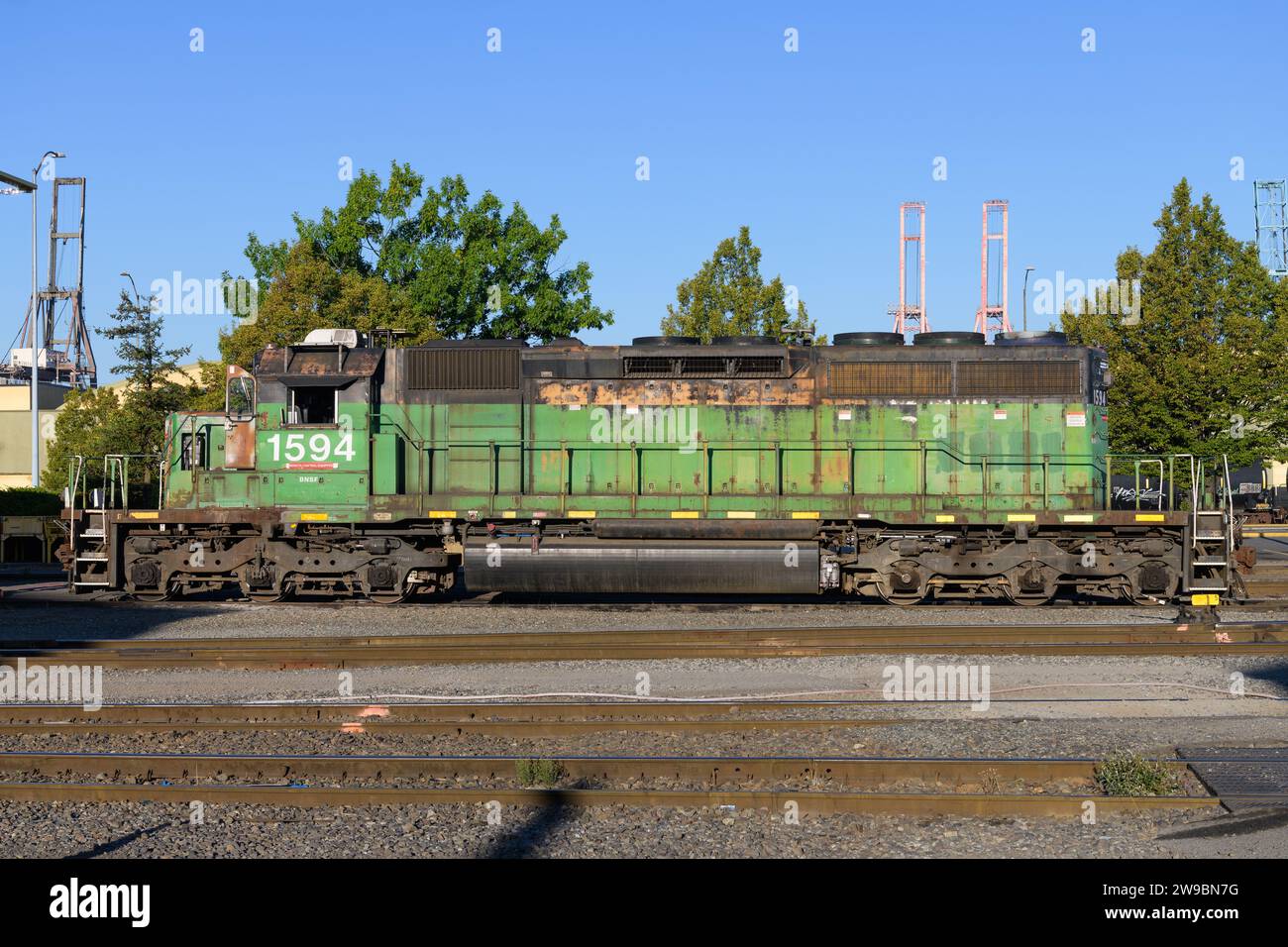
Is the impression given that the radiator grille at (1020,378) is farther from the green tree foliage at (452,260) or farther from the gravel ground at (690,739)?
the green tree foliage at (452,260)

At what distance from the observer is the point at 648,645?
1287 cm

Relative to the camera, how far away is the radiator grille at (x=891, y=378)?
56.2 feet

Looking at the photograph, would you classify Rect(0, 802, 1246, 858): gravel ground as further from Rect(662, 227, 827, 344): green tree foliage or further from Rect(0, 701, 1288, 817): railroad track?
Rect(662, 227, 827, 344): green tree foliage

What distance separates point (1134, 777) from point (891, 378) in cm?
1031

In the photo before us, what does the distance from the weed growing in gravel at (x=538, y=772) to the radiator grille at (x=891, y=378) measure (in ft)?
34.2

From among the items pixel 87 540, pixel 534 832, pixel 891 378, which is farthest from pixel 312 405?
pixel 534 832

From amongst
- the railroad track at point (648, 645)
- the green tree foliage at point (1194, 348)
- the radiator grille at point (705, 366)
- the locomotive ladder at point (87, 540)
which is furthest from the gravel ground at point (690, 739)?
the green tree foliage at point (1194, 348)

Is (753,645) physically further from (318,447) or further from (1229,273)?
(1229,273)

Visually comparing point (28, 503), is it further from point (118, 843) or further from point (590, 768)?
point (590, 768)

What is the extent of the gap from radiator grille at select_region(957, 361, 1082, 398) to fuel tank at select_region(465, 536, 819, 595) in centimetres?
350

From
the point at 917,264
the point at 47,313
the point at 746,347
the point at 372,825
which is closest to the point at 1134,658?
the point at 746,347

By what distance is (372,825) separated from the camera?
7.02 metres

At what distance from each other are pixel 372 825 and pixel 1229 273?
31941mm

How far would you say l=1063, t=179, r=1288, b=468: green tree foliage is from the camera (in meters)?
30.9
